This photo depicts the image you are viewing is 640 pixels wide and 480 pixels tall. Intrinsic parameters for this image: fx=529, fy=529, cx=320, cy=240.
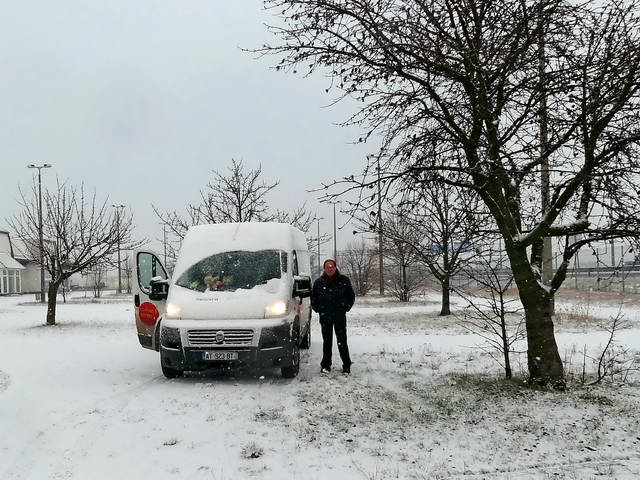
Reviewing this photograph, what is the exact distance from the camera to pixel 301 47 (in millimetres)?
6438

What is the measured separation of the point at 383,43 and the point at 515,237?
2.91 metres

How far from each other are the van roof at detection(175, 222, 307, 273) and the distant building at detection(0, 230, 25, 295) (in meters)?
48.0

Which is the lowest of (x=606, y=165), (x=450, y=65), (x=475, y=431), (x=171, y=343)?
(x=475, y=431)

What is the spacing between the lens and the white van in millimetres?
7293

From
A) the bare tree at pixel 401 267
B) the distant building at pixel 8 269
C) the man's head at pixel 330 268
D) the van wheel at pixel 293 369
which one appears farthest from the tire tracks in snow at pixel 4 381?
the distant building at pixel 8 269

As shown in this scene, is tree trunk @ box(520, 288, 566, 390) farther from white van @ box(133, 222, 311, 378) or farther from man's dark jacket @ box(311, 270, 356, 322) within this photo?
white van @ box(133, 222, 311, 378)

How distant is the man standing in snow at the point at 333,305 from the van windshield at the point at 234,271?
704 millimetres

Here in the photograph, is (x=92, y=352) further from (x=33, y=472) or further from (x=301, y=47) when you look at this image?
(x=301, y=47)

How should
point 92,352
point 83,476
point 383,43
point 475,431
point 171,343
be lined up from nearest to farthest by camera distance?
point 83,476 < point 475,431 < point 383,43 < point 171,343 < point 92,352

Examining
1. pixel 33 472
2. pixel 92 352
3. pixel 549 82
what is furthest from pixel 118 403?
pixel 549 82

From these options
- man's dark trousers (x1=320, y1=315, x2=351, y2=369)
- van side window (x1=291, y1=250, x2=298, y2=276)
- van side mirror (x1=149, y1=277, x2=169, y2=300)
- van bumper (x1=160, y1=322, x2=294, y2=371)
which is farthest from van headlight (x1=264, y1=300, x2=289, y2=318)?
van side mirror (x1=149, y1=277, x2=169, y2=300)

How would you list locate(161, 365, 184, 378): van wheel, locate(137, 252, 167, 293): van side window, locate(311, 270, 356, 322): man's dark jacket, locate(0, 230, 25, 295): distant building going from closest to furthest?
locate(161, 365, 184, 378): van wheel < locate(311, 270, 356, 322): man's dark jacket < locate(137, 252, 167, 293): van side window < locate(0, 230, 25, 295): distant building

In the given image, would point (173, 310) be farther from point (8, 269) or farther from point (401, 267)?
point (8, 269)

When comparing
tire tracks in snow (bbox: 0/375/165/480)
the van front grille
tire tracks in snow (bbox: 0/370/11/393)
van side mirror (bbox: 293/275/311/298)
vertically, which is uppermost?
van side mirror (bbox: 293/275/311/298)
